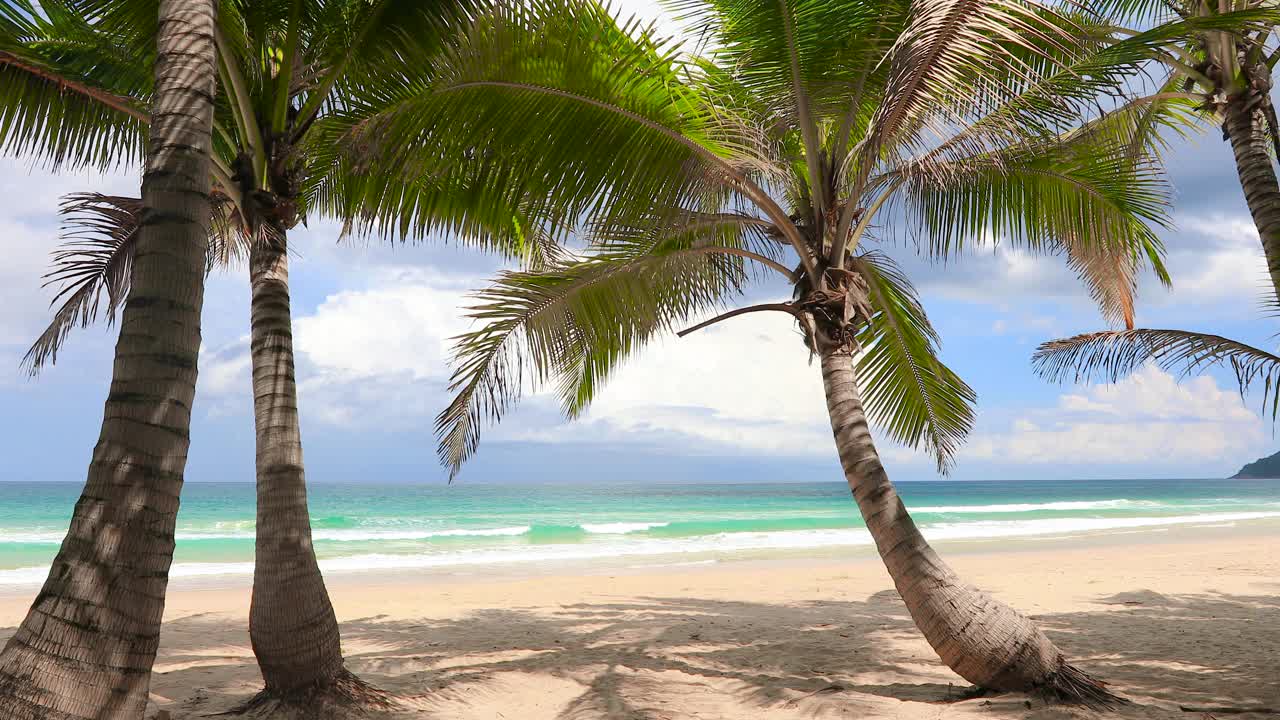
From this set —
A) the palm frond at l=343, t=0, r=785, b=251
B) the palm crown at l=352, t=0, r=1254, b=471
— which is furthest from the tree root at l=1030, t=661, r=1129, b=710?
the palm frond at l=343, t=0, r=785, b=251

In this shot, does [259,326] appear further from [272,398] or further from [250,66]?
[250,66]

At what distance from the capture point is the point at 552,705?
A: 5445mm

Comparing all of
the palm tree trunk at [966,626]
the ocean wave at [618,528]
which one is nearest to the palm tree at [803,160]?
the palm tree trunk at [966,626]

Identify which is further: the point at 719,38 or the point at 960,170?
the point at 719,38

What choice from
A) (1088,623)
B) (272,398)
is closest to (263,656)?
(272,398)

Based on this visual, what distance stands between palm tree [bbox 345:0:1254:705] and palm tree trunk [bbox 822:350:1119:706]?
0.01 m

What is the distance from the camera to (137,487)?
8.52 ft

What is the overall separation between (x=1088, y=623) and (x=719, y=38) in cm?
682

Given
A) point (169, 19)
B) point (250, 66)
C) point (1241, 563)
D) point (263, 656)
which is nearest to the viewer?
point (169, 19)

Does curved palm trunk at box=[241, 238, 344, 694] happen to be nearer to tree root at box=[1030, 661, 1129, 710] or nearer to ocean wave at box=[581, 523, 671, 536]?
tree root at box=[1030, 661, 1129, 710]

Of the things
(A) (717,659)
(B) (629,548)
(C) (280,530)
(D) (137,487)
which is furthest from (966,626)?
(B) (629,548)

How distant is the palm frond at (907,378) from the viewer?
7332mm

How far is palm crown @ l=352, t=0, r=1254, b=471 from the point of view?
4641 mm

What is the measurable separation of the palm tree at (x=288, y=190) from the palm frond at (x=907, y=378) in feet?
10.7
